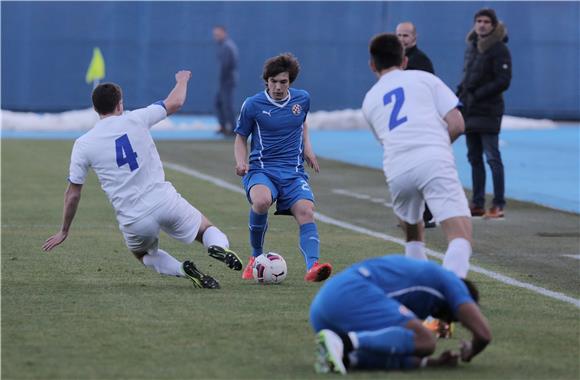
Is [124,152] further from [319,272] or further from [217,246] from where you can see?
[319,272]

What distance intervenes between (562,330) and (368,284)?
1.84m

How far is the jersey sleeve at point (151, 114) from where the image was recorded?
9648 mm

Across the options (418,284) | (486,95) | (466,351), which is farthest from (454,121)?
(486,95)

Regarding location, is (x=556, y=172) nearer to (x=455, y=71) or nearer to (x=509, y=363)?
(x=455, y=71)

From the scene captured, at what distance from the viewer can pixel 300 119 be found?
10.7 metres

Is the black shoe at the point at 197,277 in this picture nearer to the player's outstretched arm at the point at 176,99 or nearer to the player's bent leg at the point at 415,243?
the player's outstretched arm at the point at 176,99

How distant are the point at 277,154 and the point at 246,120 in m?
0.36

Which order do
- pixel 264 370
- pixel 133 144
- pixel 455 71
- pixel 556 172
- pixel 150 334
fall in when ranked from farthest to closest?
1. pixel 455 71
2. pixel 556 172
3. pixel 133 144
4. pixel 150 334
5. pixel 264 370

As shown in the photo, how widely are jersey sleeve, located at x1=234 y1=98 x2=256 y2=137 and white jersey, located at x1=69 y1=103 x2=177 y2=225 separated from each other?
1.09m

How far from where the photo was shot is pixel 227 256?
9.55 metres

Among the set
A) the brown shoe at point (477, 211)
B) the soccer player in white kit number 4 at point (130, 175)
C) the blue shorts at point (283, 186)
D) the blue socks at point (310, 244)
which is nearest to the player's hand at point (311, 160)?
the blue shorts at point (283, 186)

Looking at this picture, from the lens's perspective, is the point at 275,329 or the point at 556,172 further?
the point at 556,172

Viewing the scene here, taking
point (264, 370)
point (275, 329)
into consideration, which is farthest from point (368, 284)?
point (275, 329)

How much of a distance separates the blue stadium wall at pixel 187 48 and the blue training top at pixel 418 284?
26.9 meters
